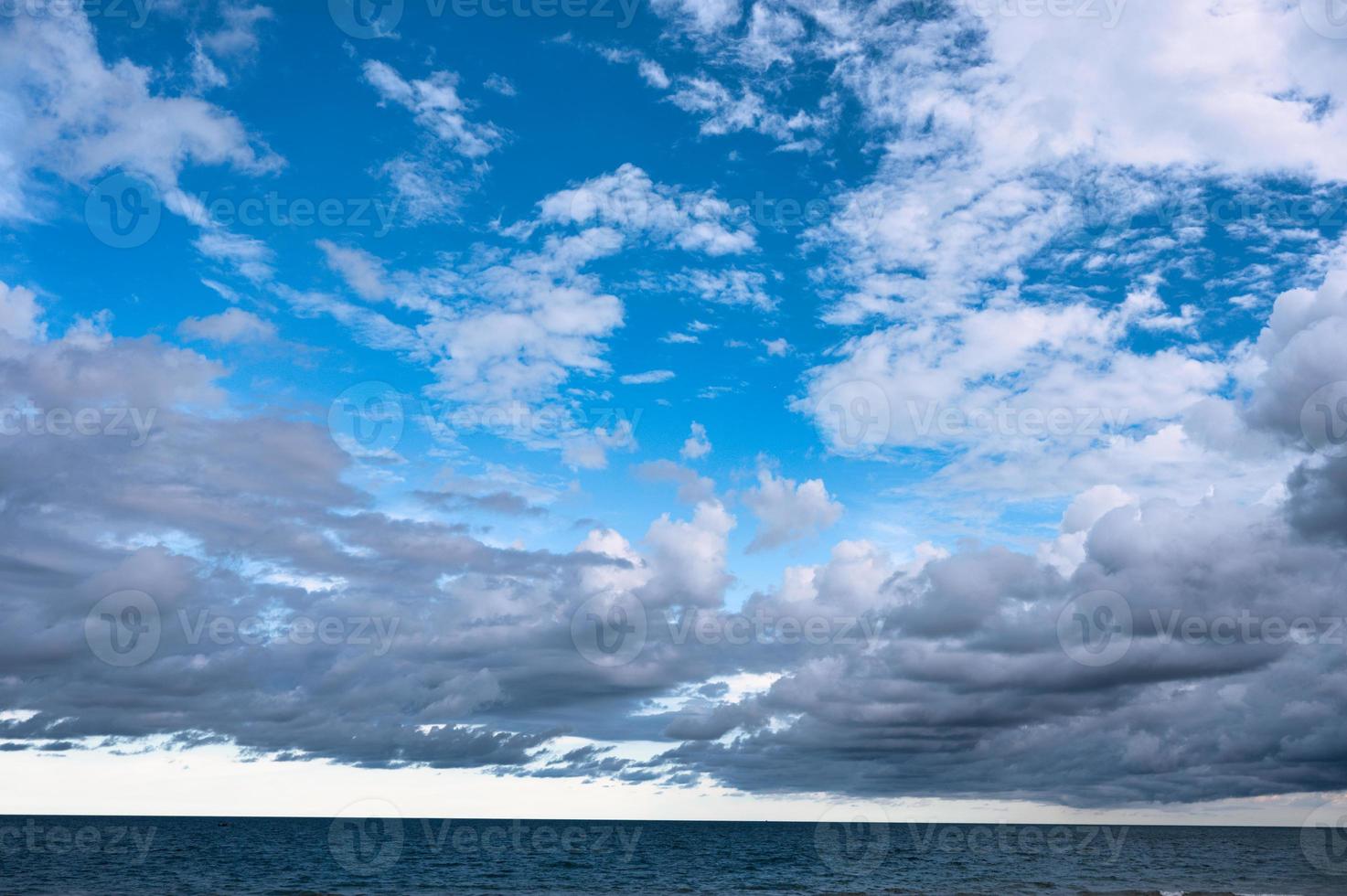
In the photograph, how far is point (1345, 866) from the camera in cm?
13600

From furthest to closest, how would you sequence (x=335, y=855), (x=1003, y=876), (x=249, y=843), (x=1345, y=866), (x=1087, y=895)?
(x=249, y=843)
(x=335, y=855)
(x=1345, y=866)
(x=1003, y=876)
(x=1087, y=895)

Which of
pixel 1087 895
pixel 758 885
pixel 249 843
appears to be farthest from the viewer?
pixel 249 843

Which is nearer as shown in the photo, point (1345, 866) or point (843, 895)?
point (843, 895)

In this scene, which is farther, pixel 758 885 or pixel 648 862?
pixel 648 862

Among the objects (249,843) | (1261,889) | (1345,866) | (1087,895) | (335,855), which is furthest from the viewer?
(249,843)

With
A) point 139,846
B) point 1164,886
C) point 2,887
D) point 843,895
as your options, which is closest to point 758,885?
point 843,895

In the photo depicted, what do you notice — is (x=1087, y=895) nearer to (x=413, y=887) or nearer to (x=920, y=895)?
(x=920, y=895)

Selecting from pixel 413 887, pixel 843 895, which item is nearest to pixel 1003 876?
pixel 843 895

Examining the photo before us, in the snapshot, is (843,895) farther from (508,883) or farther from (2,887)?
(2,887)

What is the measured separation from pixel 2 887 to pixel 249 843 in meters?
111

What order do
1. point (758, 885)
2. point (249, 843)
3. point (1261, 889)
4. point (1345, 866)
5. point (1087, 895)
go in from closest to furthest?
point (1087, 895), point (1261, 889), point (758, 885), point (1345, 866), point (249, 843)

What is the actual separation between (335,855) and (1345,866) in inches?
6545

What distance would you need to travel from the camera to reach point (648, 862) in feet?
463

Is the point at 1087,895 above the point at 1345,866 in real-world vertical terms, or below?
above
